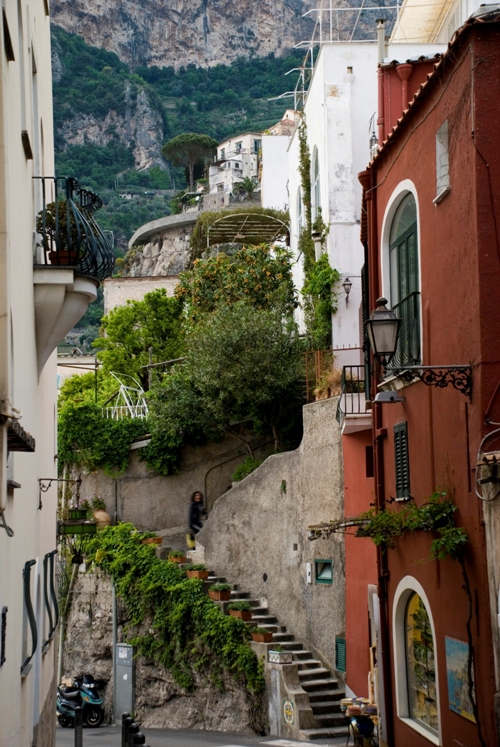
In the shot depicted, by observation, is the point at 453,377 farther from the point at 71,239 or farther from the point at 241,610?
the point at 241,610

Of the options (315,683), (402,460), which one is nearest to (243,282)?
(315,683)

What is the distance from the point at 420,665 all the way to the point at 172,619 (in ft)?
34.5

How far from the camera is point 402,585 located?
40.8 feet

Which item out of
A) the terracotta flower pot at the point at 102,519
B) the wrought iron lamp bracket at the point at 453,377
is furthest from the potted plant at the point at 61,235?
the terracotta flower pot at the point at 102,519

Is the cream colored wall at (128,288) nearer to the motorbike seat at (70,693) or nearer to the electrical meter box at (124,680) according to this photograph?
the electrical meter box at (124,680)

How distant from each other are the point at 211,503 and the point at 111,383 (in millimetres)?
15705

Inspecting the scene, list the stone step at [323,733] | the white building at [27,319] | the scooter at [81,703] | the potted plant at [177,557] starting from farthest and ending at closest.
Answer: the potted plant at [177,557] → the scooter at [81,703] → the stone step at [323,733] → the white building at [27,319]

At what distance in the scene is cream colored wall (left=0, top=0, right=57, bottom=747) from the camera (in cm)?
710

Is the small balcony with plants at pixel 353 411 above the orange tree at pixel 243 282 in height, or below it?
below

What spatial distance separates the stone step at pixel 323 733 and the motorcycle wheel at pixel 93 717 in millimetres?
6396

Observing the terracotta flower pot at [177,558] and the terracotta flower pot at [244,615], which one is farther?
the terracotta flower pot at [177,558]

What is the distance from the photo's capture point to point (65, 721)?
2267 centimetres

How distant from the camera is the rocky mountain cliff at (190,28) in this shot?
475 feet

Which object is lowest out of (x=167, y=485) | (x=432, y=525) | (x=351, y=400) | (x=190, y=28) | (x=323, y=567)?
(x=323, y=567)
